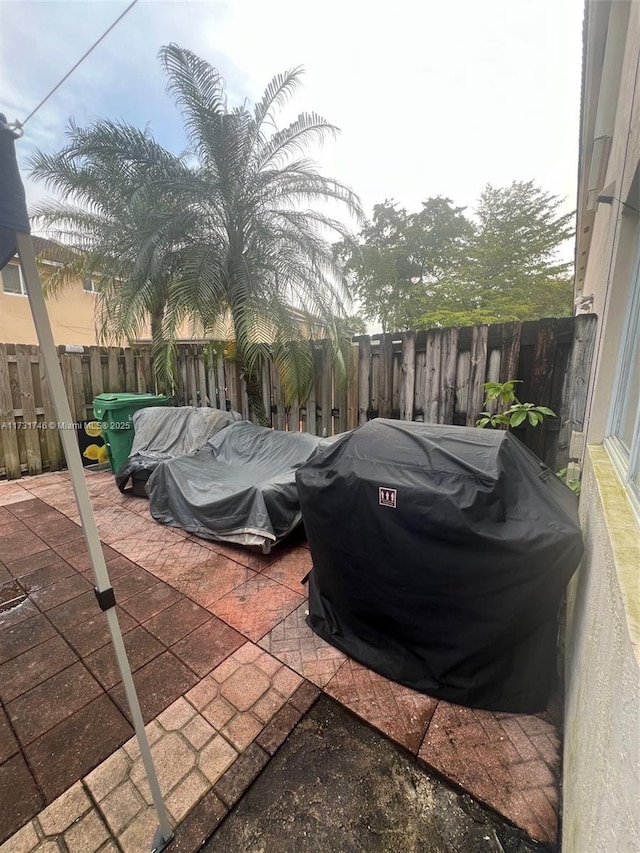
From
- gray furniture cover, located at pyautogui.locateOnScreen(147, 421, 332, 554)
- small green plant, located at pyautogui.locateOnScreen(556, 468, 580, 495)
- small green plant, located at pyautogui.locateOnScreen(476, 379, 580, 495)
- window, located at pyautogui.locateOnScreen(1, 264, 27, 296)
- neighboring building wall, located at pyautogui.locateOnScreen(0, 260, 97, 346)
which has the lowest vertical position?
gray furniture cover, located at pyautogui.locateOnScreen(147, 421, 332, 554)

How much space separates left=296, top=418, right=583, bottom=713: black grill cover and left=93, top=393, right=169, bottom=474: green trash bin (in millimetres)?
3883

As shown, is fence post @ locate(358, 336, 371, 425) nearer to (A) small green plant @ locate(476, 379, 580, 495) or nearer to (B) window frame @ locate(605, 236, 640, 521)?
(A) small green plant @ locate(476, 379, 580, 495)

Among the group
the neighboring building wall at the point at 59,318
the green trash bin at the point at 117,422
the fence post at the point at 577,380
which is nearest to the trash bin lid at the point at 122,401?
the green trash bin at the point at 117,422

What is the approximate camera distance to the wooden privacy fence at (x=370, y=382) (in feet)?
8.88

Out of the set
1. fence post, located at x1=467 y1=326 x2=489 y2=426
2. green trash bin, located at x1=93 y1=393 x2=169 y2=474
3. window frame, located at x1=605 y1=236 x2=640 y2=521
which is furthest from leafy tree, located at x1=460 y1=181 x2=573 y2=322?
window frame, located at x1=605 y1=236 x2=640 y2=521

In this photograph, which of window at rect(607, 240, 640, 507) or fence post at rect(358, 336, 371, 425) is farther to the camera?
fence post at rect(358, 336, 371, 425)

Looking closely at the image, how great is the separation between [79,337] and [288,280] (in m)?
10.3

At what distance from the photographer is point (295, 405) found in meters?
4.40

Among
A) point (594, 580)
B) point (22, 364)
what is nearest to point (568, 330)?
point (594, 580)

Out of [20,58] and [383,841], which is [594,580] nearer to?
[383,841]

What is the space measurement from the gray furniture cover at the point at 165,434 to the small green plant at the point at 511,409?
2916mm

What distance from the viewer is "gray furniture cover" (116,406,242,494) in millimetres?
4035

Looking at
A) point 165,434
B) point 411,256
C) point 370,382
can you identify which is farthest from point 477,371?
point 411,256

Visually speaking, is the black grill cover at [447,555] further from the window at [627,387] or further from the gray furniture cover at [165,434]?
the gray furniture cover at [165,434]
